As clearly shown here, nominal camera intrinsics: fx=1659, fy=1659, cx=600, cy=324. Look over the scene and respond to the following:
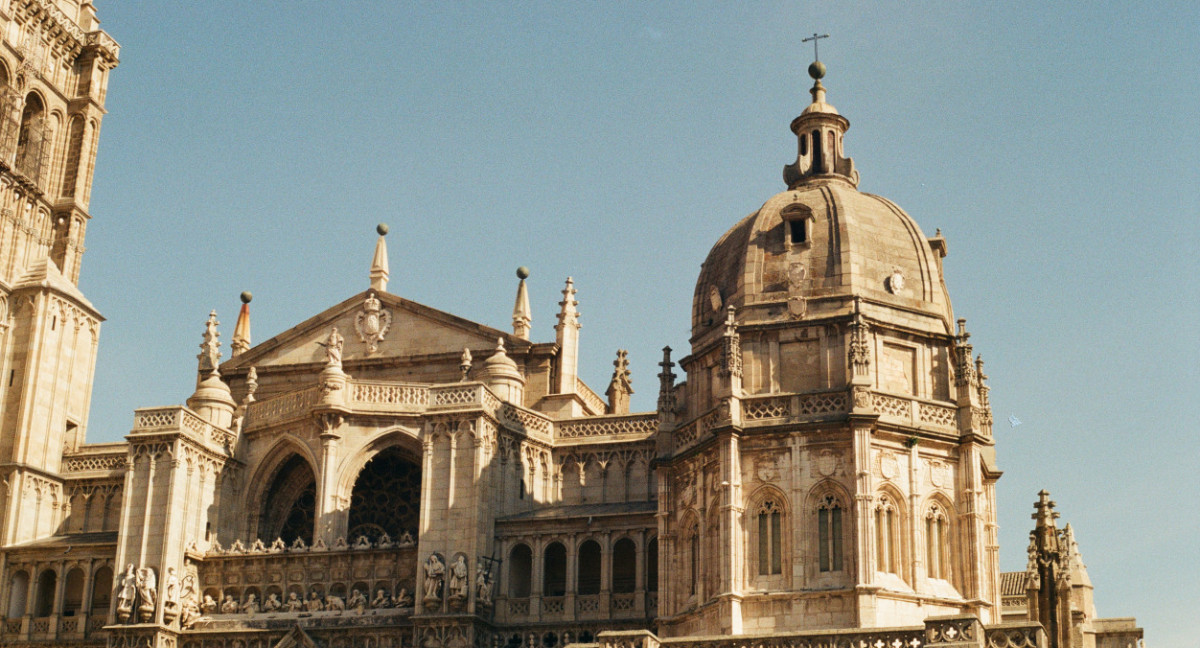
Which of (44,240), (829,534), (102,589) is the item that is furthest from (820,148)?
(44,240)

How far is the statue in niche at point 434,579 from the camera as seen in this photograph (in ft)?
165

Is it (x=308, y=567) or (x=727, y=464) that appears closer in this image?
(x=727, y=464)

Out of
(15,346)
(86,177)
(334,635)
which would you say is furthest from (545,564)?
(86,177)

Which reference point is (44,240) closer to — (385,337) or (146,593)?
(385,337)

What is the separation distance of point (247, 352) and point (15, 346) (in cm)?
866

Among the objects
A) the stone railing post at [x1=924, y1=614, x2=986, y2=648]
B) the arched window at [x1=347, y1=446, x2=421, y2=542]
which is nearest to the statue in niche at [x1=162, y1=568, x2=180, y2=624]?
the arched window at [x1=347, y1=446, x2=421, y2=542]

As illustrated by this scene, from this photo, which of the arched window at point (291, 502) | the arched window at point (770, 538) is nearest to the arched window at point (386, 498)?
the arched window at point (291, 502)

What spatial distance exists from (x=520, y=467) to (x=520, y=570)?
11.8ft

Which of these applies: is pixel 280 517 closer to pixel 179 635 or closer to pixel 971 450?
pixel 179 635

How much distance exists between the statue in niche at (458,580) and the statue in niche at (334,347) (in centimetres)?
879

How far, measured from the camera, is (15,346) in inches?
2474

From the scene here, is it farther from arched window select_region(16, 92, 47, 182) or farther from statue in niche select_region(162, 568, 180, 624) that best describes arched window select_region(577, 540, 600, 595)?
arched window select_region(16, 92, 47, 182)

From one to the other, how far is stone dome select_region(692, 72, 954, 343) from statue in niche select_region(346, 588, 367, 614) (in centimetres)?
1366

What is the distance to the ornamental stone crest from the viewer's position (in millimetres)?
62375
